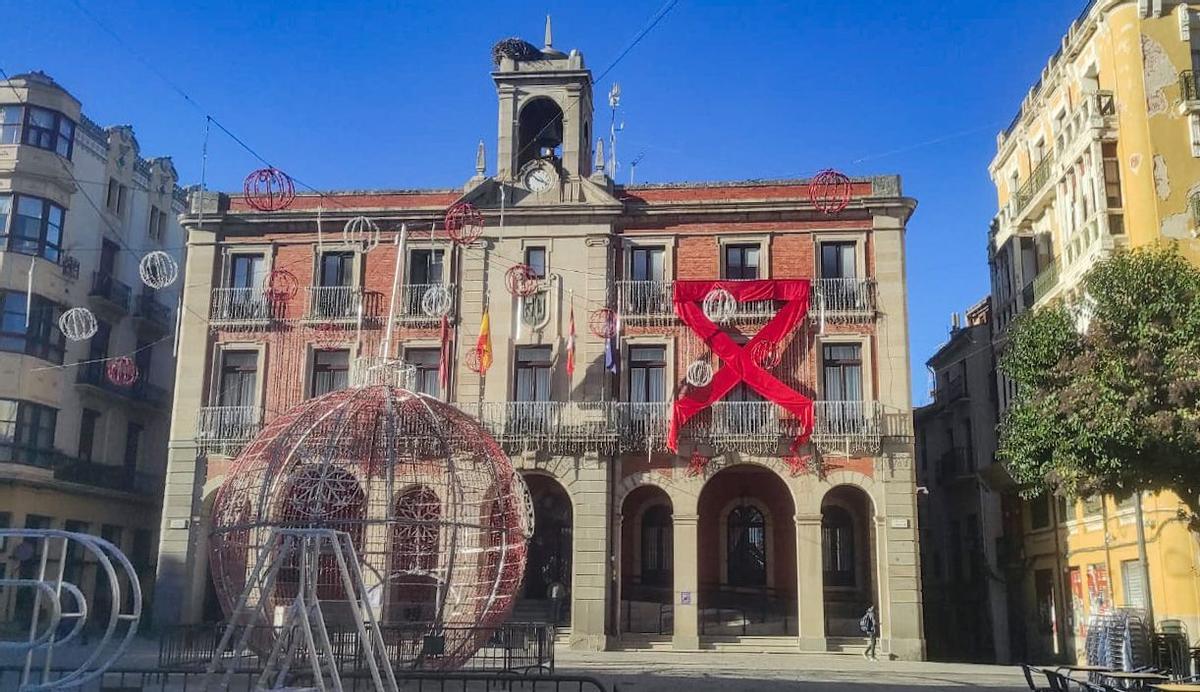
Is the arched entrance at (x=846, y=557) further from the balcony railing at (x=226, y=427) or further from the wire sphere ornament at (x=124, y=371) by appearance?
the wire sphere ornament at (x=124, y=371)

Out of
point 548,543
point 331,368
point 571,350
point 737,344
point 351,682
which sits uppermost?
point 737,344

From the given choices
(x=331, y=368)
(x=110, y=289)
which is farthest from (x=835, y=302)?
(x=110, y=289)

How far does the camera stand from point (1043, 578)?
33.7 metres

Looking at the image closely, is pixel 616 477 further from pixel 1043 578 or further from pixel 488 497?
pixel 1043 578

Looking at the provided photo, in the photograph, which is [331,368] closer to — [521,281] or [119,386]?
[521,281]

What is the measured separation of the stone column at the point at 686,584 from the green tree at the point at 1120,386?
9432mm

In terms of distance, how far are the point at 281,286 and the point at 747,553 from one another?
1603 cm

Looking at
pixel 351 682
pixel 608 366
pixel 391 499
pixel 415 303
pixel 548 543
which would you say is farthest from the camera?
pixel 548 543

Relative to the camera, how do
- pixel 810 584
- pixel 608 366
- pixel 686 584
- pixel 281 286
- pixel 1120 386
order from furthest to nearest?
pixel 281 286 < pixel 608 366 < pixel 686 584 < pixel 810 584 < pixel 1120 386

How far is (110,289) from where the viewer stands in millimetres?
36719

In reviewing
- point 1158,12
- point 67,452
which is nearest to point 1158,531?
point 1158,12

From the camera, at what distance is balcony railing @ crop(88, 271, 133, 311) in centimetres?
3625

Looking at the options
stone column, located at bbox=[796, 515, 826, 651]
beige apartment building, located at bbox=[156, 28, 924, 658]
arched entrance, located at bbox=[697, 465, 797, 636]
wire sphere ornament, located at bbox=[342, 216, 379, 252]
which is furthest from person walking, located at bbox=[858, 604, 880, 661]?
wire sphere ornament, located at bbox=[342, 216, 379, 252]

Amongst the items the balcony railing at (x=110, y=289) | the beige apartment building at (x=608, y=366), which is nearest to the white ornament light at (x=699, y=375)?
the beige apartment building at (x=608, y=366)
